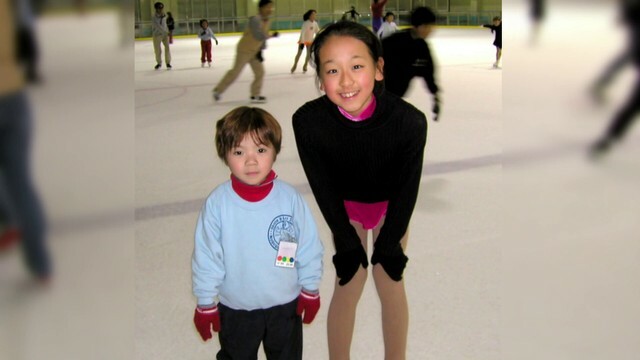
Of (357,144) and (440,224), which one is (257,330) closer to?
(357,144)

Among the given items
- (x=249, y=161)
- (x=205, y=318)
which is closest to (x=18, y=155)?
(x=249, y=161)

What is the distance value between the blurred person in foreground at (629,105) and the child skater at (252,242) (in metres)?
0.67

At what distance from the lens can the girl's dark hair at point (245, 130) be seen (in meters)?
1.08

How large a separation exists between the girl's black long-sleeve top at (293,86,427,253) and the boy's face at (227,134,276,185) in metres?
0.11

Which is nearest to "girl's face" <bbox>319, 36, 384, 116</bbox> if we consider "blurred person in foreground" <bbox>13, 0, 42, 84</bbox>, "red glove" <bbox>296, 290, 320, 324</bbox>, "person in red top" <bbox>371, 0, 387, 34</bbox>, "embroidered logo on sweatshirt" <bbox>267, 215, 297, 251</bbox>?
"embroidered logo on sweatshirt" <bbox>267, 215, 297, 251</bbox>

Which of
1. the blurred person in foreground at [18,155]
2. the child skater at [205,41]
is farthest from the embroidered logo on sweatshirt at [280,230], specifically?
the child skater at [205,41]

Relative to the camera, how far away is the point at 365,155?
116cm

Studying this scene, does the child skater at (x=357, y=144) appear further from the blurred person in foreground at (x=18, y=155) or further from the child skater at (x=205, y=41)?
the child skater at (x=205, y=41)

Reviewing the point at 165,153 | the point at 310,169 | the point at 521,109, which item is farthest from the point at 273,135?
the point at 165,153

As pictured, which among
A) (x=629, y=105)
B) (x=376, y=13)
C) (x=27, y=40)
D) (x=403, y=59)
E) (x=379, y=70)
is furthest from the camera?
(x=376, y=13)

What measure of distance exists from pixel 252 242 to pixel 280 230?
56 millimetres

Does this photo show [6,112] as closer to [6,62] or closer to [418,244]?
[6,62]

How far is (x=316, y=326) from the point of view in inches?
64.9

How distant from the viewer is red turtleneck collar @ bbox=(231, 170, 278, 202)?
3.60ft
